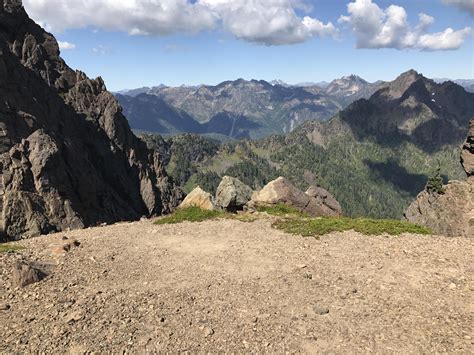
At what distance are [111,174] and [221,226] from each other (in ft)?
296

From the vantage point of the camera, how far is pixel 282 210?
1387 inches

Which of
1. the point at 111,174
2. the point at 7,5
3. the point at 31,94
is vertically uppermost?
the point at 7,5

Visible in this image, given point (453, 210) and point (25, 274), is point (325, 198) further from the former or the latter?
point (453, 210)

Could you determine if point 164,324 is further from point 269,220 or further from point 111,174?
point 111,174

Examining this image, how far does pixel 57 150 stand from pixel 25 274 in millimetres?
50489

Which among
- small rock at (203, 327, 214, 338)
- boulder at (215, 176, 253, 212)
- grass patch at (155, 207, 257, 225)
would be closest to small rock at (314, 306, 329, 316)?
small rock at (203, 327, 214, 338)

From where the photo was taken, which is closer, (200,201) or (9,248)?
(9,248)

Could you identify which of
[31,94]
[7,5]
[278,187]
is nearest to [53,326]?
[278,187]

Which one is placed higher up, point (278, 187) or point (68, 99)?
point (68, 99)

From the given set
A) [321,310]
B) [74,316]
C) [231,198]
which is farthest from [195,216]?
[321,310]

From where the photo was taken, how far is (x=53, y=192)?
56938 millimetres

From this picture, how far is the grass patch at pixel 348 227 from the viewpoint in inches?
1028

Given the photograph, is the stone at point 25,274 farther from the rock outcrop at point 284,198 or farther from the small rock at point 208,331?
the rock outcrop at point 284,198

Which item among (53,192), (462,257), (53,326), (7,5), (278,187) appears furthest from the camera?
(7,5)
